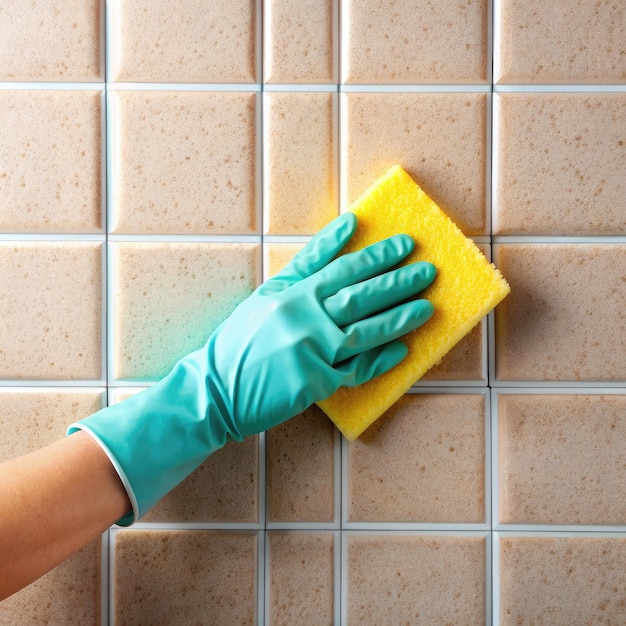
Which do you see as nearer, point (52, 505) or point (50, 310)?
point (52, 505)

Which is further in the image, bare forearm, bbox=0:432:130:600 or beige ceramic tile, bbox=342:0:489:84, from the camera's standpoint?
beige ceramic tile, bbox=342:0:489:84

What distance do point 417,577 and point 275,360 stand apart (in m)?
0.44

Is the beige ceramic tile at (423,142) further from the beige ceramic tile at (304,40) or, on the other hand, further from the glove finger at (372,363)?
the glove finger at (372,363)

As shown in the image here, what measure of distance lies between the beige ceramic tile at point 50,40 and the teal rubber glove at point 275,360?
480mm

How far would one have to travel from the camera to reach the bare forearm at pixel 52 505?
71 cm

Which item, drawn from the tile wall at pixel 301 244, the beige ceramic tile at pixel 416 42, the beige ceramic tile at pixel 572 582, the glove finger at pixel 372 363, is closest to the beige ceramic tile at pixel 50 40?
the tile wall at pixel 301 244

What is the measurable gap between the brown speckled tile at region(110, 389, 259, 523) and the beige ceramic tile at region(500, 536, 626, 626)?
0.44 meters

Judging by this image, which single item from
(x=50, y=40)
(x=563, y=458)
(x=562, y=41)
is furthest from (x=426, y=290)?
(x=50, y=40)

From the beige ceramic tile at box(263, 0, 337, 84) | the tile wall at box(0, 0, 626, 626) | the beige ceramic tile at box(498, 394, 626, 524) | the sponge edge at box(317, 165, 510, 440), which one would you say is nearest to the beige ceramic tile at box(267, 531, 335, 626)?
the tile wall at box(0, 0, 626, 626)

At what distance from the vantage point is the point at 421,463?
3.05 feet

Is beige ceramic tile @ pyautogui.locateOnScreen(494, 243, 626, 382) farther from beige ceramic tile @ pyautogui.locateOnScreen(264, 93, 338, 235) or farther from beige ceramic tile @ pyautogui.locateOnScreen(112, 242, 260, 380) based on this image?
beige ceramic tile @ pyautogui.locateOnScreen(112, 242, 260, 380)

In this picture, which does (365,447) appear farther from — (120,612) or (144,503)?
(120,612)

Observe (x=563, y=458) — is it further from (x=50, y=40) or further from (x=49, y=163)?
(x=50, y=40)

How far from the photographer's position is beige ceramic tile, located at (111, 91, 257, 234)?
0.92 metres
